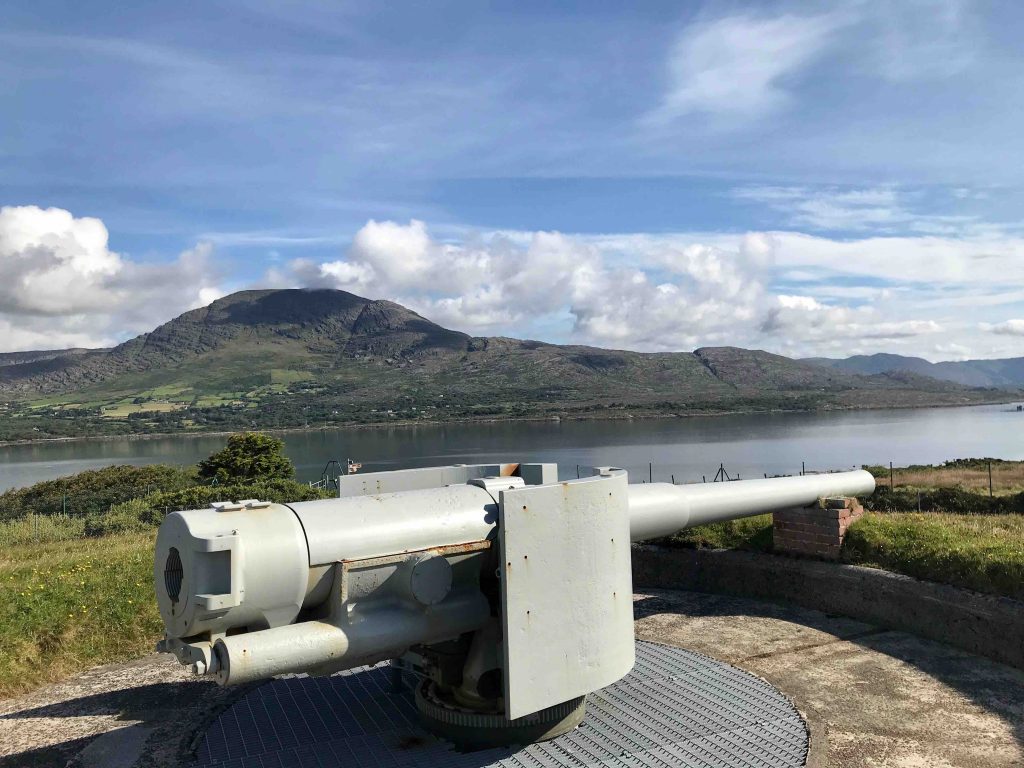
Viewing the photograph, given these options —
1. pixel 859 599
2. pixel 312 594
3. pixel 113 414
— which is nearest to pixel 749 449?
pixel 859 599

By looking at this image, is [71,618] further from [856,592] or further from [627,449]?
[627,449]

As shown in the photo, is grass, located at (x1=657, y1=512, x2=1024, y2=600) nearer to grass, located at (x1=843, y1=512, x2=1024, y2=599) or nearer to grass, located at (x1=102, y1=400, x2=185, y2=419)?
grass, located at (x1=843, y1=512, x2=1024, y2=599)

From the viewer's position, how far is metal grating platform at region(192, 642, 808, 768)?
4.56 meters

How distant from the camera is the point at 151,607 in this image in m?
7.17

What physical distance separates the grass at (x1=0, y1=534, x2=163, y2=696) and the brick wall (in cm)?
616

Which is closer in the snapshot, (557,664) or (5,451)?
(557,664)

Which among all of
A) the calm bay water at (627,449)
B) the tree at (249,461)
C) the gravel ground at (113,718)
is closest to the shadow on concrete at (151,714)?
the gravel ground at (113,718)

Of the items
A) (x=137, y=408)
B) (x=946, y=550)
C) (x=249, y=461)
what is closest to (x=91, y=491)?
(x=249, y=461)

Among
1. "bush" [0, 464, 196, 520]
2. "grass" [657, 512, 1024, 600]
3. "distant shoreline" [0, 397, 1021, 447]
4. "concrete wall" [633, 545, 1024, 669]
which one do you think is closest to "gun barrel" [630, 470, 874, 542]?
"grass" [657, 512, 1024, 600]

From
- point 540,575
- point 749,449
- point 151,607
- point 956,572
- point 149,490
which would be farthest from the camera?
point 749,449

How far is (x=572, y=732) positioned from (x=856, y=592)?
367 cm

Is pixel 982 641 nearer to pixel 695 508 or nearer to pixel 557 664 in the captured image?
pixel 695 508

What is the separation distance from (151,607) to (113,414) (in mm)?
178966

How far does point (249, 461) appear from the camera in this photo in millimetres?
27469
